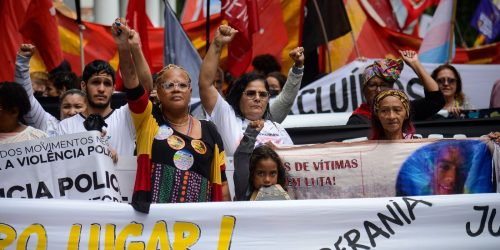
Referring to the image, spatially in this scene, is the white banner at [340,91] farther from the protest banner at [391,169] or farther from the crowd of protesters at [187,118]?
the protest banner at [391,169]

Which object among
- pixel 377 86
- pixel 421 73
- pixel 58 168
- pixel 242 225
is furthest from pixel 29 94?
pixel 421 73

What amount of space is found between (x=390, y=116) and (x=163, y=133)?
130 cm

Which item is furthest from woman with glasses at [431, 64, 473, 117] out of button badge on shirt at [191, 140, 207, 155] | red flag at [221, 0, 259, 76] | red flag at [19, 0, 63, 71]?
red flag at [19, 0, 63, 71]

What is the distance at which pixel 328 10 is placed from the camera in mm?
9891

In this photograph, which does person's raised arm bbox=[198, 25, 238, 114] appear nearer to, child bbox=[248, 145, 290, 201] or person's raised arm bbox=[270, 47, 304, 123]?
child bbox=[248, 145, 290, 201]

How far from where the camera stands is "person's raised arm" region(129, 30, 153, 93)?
211 inches

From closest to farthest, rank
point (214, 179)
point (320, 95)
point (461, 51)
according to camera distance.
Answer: point (214, 179), point (320, 95), point (461, 51)

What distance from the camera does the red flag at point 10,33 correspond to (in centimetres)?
841

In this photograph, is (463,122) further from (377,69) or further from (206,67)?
(206,67)

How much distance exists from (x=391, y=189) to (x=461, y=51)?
6.28 meters

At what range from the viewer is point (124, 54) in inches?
208

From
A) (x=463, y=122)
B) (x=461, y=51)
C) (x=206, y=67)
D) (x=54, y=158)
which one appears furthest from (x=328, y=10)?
(x=54, y=158)

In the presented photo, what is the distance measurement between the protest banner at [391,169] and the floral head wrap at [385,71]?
113cm

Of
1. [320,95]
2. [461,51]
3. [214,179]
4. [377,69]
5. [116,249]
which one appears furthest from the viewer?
[461,51]
